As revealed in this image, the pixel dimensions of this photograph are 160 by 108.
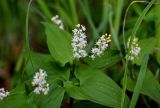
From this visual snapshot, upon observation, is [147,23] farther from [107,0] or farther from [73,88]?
[73,88]

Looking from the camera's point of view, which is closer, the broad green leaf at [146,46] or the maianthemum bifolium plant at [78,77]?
the maianthemum bifolium plant at [78,77]

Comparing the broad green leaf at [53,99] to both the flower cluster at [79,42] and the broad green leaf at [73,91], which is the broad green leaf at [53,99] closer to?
the broad green leaf at [73,91]

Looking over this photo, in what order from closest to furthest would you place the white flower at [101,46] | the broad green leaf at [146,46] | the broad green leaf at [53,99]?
the broad green leaf at [53,99]
the white flower at [101,46]
the broad green leaf at [146,46]

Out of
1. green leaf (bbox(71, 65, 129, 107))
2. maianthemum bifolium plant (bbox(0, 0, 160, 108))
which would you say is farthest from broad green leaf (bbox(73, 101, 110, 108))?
green leaf (bbox(71, 65, 129, 107))

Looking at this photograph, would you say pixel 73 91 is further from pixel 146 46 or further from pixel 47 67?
pixel 146 46

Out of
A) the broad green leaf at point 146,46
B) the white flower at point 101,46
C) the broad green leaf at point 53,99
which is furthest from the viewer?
the broad green leaf at point 146,46

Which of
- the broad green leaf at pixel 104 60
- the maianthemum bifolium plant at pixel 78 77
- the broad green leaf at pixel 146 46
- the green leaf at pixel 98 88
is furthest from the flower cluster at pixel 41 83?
the broad green leaf at pixel 146 46
